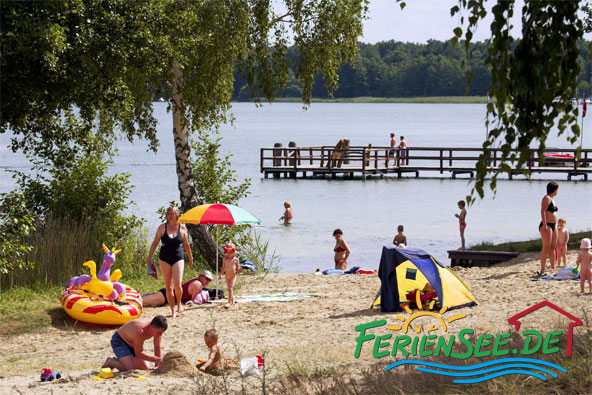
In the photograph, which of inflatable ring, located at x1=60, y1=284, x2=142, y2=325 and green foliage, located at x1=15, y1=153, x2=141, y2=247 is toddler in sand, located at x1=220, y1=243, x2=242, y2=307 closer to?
inflatable ring, located at x1=60, y1=284, x2=142, y2=325

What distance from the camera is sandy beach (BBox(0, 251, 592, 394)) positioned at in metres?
7.70

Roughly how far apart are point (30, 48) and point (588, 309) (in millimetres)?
7979

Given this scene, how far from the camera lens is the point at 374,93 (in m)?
159

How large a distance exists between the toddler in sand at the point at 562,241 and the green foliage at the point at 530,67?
8873mm

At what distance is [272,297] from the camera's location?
13.0 m

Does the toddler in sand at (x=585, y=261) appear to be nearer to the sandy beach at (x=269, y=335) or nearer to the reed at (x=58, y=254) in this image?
the sandy beach at (x=269, y=335)

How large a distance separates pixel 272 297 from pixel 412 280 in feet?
8.64

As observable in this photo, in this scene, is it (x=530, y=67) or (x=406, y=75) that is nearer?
(x=530, y=67)

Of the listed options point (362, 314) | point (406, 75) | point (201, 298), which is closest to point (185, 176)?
point (201, 298)

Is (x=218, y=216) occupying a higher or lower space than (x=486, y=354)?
higher

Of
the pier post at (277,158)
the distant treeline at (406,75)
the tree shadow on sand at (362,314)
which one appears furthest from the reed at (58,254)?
the distant treeline at (406,75)

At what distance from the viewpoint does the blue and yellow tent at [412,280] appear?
11.1 metres

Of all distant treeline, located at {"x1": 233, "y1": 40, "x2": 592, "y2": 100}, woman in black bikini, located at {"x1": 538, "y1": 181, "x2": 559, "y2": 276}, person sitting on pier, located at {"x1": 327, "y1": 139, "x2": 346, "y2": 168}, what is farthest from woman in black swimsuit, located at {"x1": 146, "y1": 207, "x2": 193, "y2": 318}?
distant treeline, located at {"x1": 233, "y1": 40, "x2": 592, "y2": 100}

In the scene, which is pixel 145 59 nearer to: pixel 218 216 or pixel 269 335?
pixel 218 216
